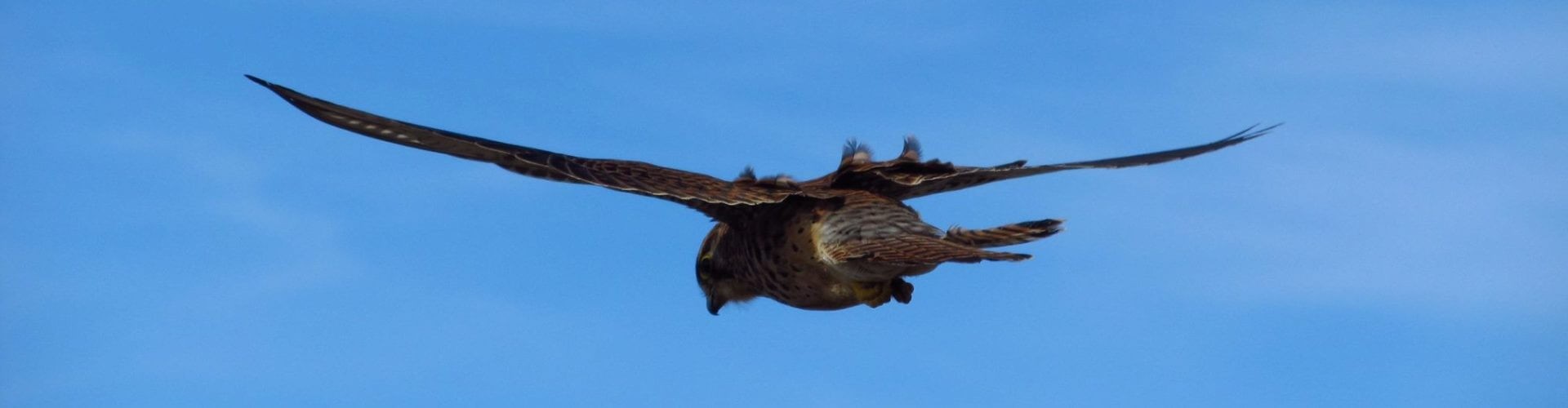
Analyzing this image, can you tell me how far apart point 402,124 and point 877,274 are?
2.77 meters

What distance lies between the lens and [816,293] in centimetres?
1222

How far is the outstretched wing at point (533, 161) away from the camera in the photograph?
11203 mm

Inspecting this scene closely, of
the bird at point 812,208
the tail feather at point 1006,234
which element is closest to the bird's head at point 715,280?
the bird at point 812,208

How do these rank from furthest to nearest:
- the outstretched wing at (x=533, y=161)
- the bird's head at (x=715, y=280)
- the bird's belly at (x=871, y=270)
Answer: the bird's head at (x=715, y=280)
the bird's belly at (x=871, y=270)
the outstretched wing at (x=533, y=161)

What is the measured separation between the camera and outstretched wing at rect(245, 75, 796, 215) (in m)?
11.2

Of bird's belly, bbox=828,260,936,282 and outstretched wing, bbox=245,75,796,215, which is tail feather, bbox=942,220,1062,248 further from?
outstretched wing, bbox=245,75,796,215

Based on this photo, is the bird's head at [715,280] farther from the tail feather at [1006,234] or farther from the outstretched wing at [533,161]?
the tail feather at [1006,234]

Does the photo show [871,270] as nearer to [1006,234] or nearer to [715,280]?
[1006,234]

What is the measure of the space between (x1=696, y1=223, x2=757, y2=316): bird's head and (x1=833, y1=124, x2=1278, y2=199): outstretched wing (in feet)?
3.32

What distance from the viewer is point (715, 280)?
1338 cm

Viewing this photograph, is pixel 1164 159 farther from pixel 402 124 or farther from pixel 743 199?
pixel 402 124

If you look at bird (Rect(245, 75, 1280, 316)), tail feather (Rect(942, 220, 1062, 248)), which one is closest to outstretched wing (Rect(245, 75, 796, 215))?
bird (Rect(245, 75, 1280, 316))

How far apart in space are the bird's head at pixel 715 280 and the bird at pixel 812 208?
19 millimetres

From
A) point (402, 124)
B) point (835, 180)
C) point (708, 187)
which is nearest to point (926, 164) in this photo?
point (835, 180)
